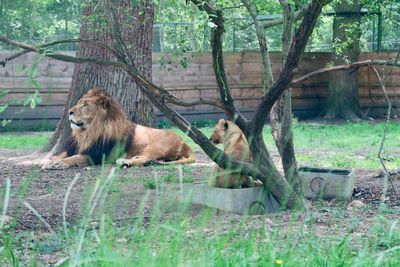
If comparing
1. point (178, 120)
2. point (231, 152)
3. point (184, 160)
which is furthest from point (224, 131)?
point (184, 160)

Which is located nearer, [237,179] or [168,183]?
[237,179]

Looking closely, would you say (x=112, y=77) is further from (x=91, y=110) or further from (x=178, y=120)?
(x=178, y=120)

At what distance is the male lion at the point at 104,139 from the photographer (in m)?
9.51

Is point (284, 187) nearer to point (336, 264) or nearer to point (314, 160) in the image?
point (336, 264)

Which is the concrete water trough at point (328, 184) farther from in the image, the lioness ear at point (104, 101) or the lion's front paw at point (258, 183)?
the lioness ear at point (104, 101)

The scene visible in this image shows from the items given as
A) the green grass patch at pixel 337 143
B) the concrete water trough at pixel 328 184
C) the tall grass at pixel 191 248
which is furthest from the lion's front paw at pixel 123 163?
the tall grass at pixel 191 248

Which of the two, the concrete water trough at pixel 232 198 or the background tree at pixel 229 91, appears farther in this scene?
the concrete water trough at pixel 232 198

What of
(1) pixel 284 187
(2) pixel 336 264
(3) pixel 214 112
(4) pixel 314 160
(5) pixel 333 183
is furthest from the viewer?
(3) pixel 214 112

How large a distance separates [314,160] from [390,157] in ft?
4.08

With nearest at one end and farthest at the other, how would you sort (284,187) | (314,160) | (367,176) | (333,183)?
1. (284,187)
2. (333,183)
3. (367,176)
4. (314,160)

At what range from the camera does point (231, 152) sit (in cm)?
720

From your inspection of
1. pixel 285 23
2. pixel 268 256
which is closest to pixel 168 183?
pixel 285 23

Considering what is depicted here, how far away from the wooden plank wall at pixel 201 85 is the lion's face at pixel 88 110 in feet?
18.7

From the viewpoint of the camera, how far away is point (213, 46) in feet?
19.3
